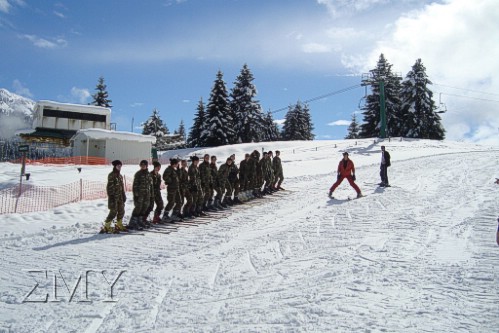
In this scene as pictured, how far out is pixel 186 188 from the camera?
10.2 meters

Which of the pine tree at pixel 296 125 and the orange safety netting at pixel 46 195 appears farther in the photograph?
the pine tree at pixel 296 125

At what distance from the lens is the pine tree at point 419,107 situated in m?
47.4

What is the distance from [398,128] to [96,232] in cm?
4829

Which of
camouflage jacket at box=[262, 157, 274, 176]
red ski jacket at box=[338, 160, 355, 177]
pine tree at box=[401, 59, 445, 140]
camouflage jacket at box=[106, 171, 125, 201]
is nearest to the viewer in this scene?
camouflage jacket at box=[106, 171, 125, 201]

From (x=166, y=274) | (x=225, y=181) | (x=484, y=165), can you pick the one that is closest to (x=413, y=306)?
(x=166, y=274)

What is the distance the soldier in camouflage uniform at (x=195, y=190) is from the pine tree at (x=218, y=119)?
37.4m

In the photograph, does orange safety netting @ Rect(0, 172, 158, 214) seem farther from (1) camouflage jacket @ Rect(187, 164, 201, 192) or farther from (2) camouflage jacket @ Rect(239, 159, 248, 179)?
(1) camouflage jacket @ Rect(187, 164, 201, 192)

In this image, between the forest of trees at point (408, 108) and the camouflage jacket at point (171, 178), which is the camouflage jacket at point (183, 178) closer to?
the camouflage jacket at point (171, 178)

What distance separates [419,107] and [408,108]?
4.36ft

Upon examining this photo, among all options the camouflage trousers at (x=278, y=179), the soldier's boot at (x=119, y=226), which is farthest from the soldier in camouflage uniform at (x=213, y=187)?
the camouflage trousers at (x=278, y=179)

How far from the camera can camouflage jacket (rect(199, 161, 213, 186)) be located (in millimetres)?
10969

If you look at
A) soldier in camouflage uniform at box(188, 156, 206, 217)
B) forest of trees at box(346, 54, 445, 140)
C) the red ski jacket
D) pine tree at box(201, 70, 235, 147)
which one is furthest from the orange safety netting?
forest of trees at box(346, 54, 445, 140)

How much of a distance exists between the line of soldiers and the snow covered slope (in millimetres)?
944

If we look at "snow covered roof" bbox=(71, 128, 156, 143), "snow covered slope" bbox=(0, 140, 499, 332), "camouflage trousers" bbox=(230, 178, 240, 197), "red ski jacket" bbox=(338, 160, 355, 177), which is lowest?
"snow covered slope" bbox=(0, 140, 499, 332)
